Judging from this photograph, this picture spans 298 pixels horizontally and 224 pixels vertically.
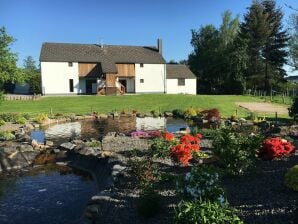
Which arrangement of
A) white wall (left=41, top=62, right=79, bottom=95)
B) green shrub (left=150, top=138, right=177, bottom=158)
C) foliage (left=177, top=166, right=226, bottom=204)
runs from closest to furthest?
foliage (left=177, top=166, right=226, bottom=204), green shrub (left=150, top=138, right=177, bottom=158), white wall (left=41, top=62, right=79, bottom=95)

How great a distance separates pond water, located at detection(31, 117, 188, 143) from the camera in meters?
26.0

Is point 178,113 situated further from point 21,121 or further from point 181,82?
point 181,82

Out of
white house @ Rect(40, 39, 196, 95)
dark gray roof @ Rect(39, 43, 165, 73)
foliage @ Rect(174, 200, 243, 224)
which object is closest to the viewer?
foliage @ Rect(174, 200, 243, 224)

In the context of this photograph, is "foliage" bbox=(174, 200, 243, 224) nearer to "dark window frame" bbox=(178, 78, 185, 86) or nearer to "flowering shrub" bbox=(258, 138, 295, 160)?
"flowering shrub" bbox=(258, 138, 295, 160)

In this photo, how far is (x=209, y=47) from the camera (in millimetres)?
76375

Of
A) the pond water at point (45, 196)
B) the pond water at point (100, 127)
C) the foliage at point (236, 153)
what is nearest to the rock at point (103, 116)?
the pond water at point (100, 127)

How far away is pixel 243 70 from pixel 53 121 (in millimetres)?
41521

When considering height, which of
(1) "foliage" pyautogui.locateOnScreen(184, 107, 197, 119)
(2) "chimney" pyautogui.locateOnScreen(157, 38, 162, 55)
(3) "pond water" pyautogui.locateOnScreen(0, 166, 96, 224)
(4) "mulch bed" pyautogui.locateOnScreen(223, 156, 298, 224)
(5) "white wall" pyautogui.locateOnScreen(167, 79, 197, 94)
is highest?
(2) "chimney" pyautogui.locateOnScreen(157, 38, 162, 55)

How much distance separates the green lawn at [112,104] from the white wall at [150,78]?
14.8m

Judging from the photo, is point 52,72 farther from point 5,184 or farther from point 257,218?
point 257,218

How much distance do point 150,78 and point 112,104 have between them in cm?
2136

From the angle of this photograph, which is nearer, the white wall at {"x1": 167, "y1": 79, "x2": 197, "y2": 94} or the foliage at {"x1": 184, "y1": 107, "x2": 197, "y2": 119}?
the foliage at {"x1": 184, "y1": 107, "x2": 197, "y2": 119}

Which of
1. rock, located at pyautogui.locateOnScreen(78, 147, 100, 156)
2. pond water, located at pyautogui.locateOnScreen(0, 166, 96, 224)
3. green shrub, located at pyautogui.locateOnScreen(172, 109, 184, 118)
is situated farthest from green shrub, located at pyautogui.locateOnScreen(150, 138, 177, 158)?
green shrub, located at pyautogui.locateOnScreen(172, 109, 184, 118)

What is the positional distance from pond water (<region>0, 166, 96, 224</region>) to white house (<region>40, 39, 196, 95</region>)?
135 feet
